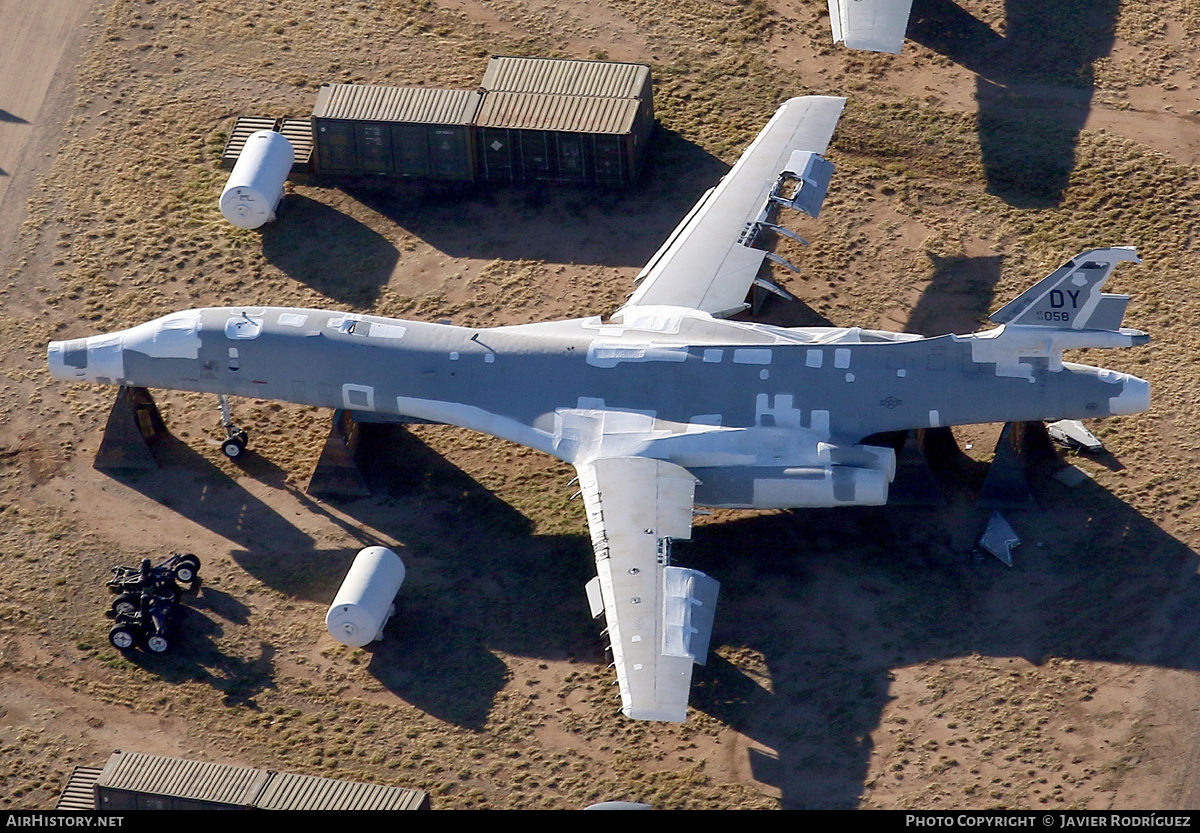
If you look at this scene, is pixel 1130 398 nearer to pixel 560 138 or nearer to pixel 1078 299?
pixel 1078 299

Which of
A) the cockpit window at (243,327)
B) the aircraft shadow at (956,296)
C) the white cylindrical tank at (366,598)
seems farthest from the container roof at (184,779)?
the aircraft shadow at (956,296)

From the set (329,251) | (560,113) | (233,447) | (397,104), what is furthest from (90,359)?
→ (560,113)

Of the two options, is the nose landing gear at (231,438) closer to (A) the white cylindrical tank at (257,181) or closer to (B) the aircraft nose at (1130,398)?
(A) the white cylindrical tank at (257,181)

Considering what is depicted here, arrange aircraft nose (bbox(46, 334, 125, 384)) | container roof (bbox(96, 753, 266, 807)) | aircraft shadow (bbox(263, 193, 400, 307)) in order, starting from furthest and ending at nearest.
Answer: aircraft shadow (bbox(263, 193, 400, 307))
aircraft nose (bbox(46, 334, 125, 384))
container roof (bbox(96, 753, 266, 807))

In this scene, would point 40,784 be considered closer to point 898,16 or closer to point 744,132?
point 744,132

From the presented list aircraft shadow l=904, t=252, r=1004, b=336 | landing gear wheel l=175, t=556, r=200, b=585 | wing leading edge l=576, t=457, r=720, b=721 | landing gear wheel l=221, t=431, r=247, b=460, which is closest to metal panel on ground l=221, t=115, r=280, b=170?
landing gear wheel l=221, t=431, r=247, b=460

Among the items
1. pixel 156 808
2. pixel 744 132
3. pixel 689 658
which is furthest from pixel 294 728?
pixel 744 132

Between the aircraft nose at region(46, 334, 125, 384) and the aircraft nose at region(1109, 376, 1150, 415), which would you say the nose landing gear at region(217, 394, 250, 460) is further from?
the aircraft nose at region(1109, 376, 1150, 415)
